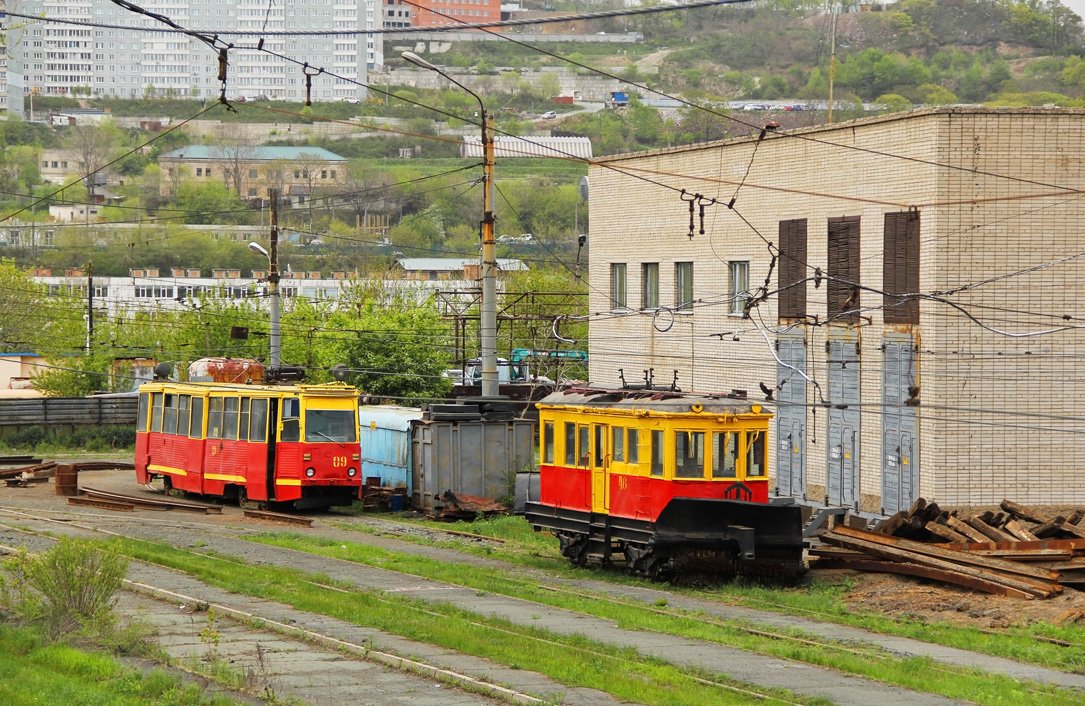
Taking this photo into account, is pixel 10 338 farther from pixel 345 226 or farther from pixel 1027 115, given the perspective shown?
pixel 345 226

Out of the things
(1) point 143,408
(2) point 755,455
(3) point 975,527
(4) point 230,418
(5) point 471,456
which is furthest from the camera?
(1) point 143,408

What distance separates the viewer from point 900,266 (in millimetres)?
29266

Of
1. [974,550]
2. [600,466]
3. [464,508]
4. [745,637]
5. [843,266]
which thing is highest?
[843,266]

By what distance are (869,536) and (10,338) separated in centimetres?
6775

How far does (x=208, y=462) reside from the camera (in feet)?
105

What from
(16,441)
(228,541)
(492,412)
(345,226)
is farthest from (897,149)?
(345,226)

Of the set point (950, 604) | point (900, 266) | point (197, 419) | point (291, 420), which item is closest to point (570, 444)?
point (950, 604)

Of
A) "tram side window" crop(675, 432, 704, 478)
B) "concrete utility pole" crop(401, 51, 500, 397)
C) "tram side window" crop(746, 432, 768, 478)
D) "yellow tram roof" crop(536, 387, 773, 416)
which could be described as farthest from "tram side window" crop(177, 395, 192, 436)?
"tram side window" crop(746, 432, 768, 478)

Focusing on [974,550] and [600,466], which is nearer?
[974,550]

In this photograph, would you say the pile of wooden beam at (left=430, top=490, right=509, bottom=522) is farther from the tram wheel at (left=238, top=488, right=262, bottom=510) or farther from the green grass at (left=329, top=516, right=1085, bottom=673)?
the tram wheel at (left=238, top=488, right=262, bottom=510)

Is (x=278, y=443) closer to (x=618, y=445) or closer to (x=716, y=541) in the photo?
(x=618, y=445)

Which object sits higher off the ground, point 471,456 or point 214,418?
point 214,418

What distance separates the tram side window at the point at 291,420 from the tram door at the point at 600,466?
10.2 meters

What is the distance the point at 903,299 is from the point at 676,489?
10.8 m
